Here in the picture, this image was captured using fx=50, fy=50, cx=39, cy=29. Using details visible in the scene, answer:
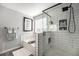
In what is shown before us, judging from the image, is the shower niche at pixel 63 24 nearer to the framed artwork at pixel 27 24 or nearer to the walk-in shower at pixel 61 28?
the walk-in shower at pixel 61 28

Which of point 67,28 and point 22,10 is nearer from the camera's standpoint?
point 22,10

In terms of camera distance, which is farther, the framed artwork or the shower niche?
the shower niche

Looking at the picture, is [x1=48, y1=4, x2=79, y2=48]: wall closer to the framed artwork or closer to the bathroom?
the bathroom

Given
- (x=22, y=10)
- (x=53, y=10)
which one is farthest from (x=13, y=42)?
(x=53, y=10)

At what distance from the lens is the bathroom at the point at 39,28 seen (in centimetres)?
85

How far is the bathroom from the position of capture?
33.6 inches

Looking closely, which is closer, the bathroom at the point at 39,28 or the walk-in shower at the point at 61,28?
the bathroom at the point at 39,28

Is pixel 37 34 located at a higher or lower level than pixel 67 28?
lower

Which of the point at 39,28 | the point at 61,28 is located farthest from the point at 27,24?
the point at 61,28

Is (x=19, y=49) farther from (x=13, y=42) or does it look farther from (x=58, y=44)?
(x=58, y=44)

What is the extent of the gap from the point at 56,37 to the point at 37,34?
0.48 m

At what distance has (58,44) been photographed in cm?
101

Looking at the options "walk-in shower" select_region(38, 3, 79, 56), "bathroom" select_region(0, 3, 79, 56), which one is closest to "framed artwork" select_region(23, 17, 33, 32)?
"bathroom" select_region(0, 3, 79, 56)

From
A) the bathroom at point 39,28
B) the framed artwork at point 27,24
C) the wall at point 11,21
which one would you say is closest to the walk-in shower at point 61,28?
the bathroom at point 39,28
